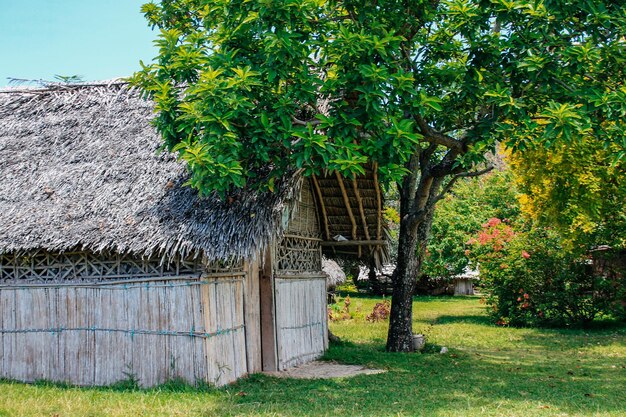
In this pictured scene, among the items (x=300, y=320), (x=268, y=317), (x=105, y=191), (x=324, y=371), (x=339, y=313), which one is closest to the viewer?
(x=105, y=191)

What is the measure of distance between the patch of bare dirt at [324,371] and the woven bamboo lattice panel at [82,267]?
2.55 m

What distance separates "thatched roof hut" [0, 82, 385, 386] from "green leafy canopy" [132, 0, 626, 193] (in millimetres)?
942

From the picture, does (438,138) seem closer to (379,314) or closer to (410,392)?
(410,392)

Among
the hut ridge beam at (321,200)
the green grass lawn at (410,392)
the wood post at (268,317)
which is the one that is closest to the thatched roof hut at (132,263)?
the wood post at (268,317)

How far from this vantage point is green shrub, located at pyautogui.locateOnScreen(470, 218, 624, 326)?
17906 mm

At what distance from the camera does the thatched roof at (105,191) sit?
930 centimetres

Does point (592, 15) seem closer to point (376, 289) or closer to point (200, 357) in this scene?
point (200, 357)

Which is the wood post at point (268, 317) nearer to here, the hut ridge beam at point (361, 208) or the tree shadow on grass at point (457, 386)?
the tree shadow on grass at point (457, 386)

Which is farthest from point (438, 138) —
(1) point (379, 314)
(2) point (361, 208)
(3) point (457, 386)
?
(1) point (379, 314)

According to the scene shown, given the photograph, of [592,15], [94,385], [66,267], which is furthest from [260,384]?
[592,15]

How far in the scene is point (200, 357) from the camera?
9.30 meters

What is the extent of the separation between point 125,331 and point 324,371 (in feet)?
11.1

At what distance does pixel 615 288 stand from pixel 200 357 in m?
12.4

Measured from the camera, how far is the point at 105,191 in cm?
1045
